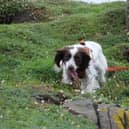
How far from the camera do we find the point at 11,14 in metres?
21.2

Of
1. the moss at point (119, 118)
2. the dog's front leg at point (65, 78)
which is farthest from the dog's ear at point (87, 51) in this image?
the moss at point (119, 118)

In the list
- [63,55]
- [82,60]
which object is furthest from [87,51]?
[63,55]

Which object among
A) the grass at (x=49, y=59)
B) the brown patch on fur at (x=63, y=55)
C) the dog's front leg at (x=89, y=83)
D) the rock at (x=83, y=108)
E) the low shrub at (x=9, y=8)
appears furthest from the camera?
the low shrub at (x=9, y=8)

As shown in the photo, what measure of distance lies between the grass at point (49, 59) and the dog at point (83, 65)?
8.6 inches

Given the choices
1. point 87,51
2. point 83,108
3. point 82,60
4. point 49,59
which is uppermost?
point 87,51

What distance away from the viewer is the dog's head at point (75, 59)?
12242 millimetres

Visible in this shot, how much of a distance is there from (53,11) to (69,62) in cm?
1033

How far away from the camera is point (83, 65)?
12.6 meters

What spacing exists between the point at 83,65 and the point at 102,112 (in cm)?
304

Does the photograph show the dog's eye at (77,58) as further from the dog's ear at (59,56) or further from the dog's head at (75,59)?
the dog's ear at (59,56)

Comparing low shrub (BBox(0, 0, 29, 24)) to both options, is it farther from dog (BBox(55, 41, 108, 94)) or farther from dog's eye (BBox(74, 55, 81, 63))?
dog's eye (BBox(74, 55, 81, 63))

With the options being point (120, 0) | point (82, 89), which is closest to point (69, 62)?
point (82, 89)

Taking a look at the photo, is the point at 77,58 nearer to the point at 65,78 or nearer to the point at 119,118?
the point at 65,78

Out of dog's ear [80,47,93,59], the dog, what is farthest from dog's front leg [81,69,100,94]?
dog's ear [80,47,93,59]
